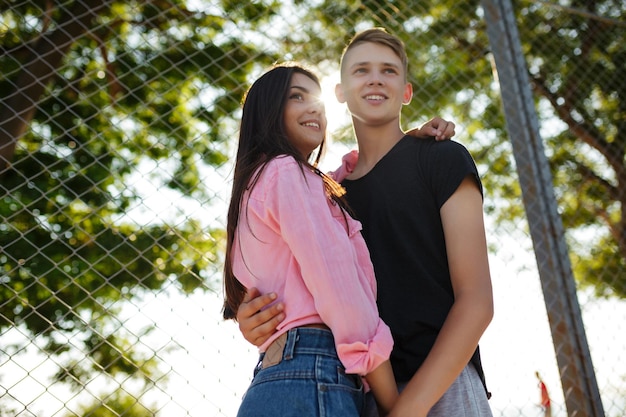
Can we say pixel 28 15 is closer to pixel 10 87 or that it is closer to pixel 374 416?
pixel 10 87

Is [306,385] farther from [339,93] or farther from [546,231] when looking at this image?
[546,231]

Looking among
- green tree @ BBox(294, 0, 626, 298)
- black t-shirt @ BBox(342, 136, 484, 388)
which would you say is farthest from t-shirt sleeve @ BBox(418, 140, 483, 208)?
green tree @ BBox(294, 0, 626, 298)

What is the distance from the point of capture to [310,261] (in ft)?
4.08

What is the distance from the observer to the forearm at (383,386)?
126 centimetres

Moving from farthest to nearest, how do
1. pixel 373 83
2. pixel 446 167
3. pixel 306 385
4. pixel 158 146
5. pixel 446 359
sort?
pixel 158 146 → pixel 373 83 → pixel 446 167 → pixel 446 359 → pixel 306 385

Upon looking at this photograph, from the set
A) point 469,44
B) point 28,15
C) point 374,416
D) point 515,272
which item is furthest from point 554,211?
point 469,44

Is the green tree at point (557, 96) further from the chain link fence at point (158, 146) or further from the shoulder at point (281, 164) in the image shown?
the shoulder at point (281, 164)

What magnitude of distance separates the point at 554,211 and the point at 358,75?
1.22 metres

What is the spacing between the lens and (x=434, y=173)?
1.53 meters

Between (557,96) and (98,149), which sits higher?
(557,96)

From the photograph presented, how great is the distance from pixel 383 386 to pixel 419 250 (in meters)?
0.36

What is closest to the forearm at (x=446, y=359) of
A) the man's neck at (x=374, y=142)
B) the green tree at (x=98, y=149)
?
the man's neck at (x=374, y=142)

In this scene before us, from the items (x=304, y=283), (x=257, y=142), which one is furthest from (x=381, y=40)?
(x=304, y=283)

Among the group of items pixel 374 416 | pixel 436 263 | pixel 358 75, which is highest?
pixel 358 75
